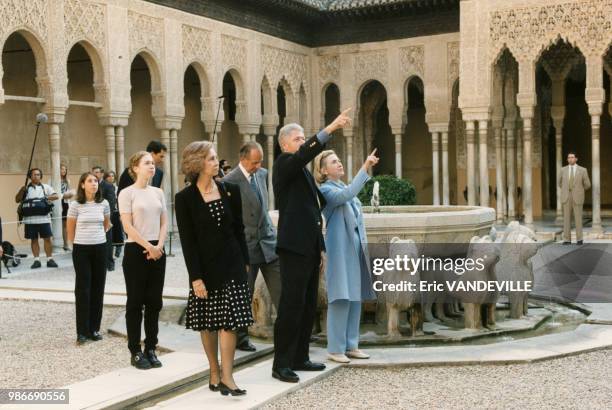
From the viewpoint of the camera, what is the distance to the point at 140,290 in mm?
5668

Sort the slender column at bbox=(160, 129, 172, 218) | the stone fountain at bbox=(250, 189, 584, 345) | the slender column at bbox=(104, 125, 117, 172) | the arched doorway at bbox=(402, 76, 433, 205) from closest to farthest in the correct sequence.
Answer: the stone fountain at bbox=(250, 189, 584, 345), the slender column at bbox=(104, 125, 117, 172), the slender column at bbox=(160, 129, 172, 218), the arched doorway at bbox=(402, 76, 433, 205)

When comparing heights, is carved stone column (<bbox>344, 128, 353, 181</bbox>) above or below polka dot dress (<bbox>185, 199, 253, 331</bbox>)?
above

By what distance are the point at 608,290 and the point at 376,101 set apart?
17.7 m

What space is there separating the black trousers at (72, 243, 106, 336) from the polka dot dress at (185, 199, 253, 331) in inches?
82.7

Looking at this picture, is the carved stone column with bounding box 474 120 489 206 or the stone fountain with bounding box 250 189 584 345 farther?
the carved stone column with bounding box 474 120 489 206

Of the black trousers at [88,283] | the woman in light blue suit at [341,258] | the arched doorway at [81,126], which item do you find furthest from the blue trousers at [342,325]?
the arched doorway at [81,126]

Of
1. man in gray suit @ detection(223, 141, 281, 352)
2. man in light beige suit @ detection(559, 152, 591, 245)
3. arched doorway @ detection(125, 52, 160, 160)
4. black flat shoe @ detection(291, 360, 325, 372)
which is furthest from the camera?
arched doorway @ detection(125, 52, 160, 160)

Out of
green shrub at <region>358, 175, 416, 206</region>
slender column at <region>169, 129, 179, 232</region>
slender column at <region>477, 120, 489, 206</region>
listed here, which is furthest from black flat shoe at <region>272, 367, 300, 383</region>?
slender column at <region>477, 120, 489, 206</region>

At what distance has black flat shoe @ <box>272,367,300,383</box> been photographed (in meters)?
5.20

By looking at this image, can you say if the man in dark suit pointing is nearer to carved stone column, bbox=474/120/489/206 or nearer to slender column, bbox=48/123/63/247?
slender column, bbox=48/123/63/247

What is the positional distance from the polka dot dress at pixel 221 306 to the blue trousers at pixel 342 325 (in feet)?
3.11

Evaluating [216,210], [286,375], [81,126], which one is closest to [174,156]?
[81,126]

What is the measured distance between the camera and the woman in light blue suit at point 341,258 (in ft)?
18.3

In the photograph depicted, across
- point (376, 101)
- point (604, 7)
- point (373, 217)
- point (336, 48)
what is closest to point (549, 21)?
point (604, 7)
